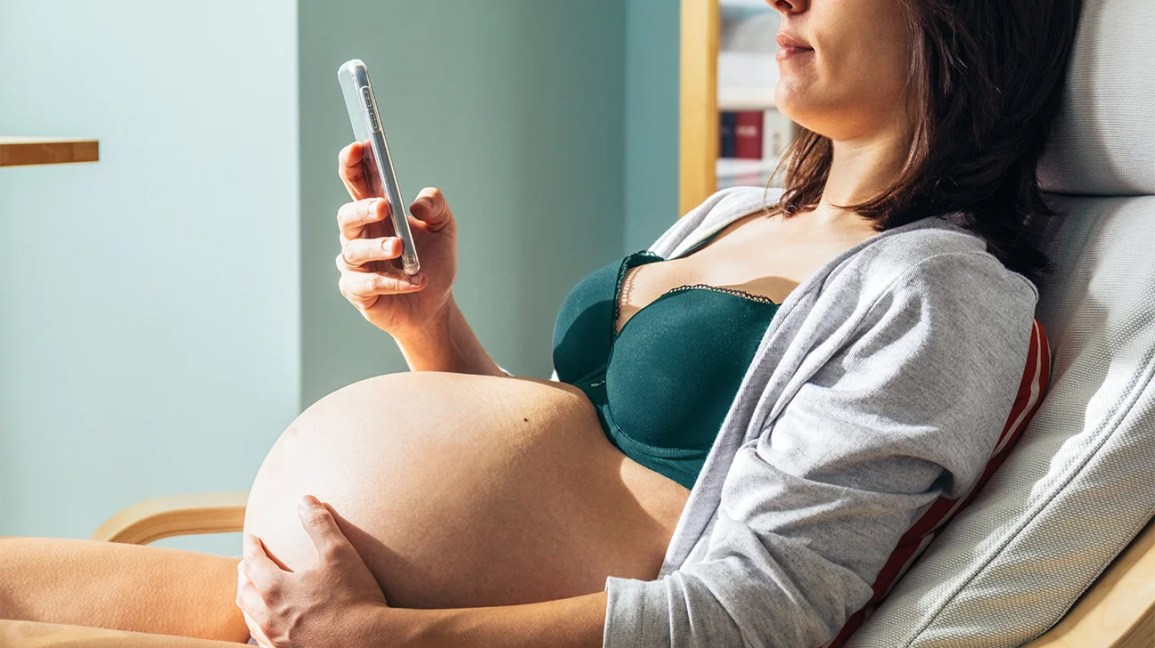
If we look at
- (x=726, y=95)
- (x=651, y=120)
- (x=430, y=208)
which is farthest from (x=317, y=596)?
(x=651, y=120)

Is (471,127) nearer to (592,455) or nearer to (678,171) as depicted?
(678,171)

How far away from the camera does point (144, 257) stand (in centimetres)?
218

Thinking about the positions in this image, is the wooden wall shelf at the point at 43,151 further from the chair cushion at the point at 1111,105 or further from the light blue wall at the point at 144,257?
the chair cushion at the point at 1111,105

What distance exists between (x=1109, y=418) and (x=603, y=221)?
1803mm

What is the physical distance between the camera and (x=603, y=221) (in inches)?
107

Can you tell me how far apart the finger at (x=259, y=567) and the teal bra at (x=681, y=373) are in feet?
1.11

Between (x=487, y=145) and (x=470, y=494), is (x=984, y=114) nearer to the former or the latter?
(x=470, y=494)

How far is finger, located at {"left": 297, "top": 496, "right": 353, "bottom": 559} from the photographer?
3.27 ft

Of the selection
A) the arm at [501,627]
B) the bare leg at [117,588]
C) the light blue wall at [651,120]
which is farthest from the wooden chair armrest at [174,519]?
the light blue wall at [651,120]

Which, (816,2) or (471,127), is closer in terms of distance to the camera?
(816,2)

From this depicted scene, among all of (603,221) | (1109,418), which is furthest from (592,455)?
(603,221)

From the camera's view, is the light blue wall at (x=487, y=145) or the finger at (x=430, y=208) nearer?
the finger at (x=430, y=208)

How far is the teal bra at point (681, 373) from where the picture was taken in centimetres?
113

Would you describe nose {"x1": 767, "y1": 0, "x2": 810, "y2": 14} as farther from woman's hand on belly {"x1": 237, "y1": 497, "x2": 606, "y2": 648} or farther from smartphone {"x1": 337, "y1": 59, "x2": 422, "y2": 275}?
woman's hand on belly {"x1": 237, "y1": 497, "x2": 606, "y2": 648}
